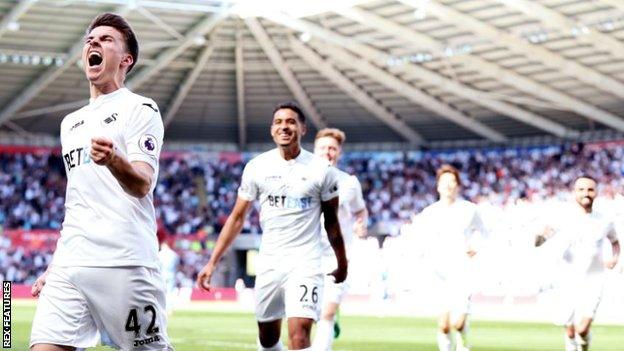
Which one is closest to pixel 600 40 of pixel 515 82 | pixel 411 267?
pixel 515 82

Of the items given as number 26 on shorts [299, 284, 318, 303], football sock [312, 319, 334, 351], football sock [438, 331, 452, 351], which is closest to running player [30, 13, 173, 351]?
number 26 on shorts [299, 284, 318, 303]

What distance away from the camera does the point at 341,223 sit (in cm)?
1450

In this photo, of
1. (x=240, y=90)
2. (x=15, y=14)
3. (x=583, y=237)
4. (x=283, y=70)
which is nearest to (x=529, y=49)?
(x=283, y=70)

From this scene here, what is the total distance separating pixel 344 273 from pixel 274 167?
1.09 metres

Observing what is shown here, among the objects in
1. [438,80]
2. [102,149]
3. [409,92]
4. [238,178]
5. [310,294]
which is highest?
[409,92]

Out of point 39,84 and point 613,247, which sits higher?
point 39,84

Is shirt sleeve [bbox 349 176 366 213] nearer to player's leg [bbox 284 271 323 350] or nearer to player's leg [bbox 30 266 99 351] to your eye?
player's leg [bbox 284 271 323 350]

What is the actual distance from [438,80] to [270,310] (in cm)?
4191

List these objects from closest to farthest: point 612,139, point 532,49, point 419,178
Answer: point 532,49
point 612,139
point 419,178

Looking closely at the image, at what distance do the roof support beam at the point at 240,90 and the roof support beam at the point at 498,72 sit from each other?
825 cm

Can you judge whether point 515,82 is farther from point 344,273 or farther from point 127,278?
point 127,278

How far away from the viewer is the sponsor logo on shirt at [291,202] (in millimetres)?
10406

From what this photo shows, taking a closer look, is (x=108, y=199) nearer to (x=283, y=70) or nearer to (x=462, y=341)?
(x=462, y=341)

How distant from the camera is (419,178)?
59469 mm
